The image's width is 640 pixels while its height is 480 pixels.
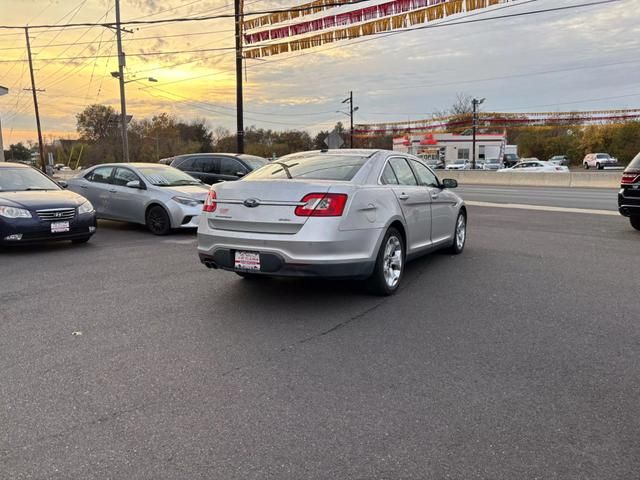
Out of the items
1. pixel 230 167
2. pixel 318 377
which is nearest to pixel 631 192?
pixel 318 377

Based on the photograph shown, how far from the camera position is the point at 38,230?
26.5ft

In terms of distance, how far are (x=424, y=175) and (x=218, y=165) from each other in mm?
8339

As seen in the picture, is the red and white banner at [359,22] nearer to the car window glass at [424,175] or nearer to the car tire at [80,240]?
the car window glass at [424,175]

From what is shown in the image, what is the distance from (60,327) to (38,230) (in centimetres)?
412

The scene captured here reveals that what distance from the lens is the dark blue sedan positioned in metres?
7.96

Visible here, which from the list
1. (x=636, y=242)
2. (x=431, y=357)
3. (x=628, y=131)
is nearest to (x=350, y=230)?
(x=431, y=357)

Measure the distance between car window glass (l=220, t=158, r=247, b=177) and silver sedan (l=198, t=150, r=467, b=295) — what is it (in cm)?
770

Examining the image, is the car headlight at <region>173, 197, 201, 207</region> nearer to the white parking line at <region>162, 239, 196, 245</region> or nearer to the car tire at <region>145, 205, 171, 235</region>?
the car tire at <region>145, 205, 171, 235</region>

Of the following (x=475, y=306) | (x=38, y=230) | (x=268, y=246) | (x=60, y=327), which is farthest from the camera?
(x=38, y=230)

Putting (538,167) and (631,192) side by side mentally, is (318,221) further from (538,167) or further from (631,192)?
(538,167)

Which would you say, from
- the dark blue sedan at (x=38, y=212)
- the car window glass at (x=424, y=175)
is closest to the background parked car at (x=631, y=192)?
the car window glass at (x=424, y=175)

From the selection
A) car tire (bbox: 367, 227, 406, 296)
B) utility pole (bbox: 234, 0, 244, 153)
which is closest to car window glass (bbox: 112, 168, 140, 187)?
car tire (bbox: 367, 227, 406, 296)

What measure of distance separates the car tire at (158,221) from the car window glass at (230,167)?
375 centimetres

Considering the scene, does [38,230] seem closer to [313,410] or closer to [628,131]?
[313,410]
